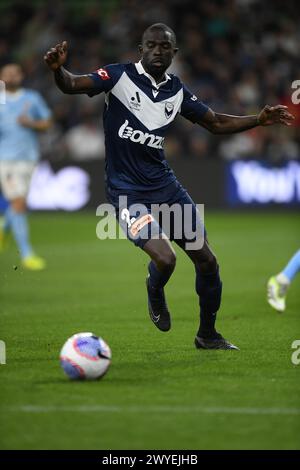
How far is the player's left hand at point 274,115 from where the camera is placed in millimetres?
7918

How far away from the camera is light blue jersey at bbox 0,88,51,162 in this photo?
1456cm

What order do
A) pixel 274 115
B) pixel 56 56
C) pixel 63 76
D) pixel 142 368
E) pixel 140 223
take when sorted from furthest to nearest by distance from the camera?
pixel 274 115 < pixel 140 223 < pixel 142 368 < pixel 63 76 < pixel 56 56

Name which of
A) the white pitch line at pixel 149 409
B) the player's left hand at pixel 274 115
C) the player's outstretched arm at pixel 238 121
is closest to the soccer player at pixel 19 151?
the player's outstretched arm at pixel 238 121

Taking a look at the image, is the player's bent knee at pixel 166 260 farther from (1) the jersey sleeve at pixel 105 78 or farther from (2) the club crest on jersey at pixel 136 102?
(1) the jersey sleeve at pixel 105 78

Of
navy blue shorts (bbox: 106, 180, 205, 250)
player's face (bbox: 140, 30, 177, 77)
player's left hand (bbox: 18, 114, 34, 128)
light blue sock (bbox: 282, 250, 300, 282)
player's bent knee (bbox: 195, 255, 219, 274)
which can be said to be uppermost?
player's left hand (bbox: 18, 114, 34, 128)

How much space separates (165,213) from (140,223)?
42 centimetres

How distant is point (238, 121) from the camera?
8.08 m

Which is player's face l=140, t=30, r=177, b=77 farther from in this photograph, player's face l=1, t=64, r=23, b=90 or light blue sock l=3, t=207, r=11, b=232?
light blue sock l=3, t=207, r=11, b=232

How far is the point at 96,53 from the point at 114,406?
18.2 m

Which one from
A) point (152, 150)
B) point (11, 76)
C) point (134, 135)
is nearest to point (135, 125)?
point (134, 135)

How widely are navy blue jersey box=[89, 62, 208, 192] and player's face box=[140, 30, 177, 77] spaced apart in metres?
0.18

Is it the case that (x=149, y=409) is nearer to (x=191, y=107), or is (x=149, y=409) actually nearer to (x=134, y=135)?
(x=134, y=135)

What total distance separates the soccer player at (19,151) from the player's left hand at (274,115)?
21.9ft

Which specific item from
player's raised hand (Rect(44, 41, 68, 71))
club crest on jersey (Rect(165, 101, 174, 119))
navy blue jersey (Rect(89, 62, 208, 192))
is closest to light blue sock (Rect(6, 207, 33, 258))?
navy blue jersey (Rect(89, 62, 208, 192))
